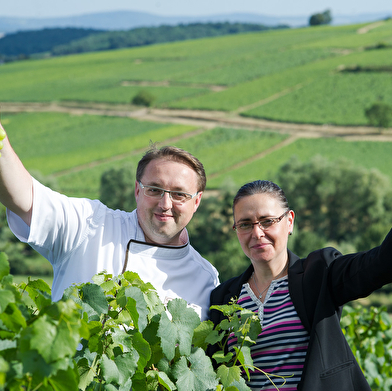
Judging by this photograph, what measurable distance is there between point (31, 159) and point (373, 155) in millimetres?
38647

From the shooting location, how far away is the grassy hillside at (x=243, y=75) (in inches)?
2692

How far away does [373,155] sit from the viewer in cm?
5441

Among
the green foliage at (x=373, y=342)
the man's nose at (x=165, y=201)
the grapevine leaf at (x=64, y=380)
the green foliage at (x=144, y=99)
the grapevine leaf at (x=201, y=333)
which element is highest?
the green foliage at (x=144, y=99)

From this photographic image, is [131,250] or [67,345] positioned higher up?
[67,345]

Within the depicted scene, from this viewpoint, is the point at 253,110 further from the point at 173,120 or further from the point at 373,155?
the point at 373,155

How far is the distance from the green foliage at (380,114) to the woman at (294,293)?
60.6 metres

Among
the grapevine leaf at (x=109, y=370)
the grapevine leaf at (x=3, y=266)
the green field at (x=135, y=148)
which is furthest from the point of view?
the green field at (x=135, y=148)

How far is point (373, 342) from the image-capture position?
426 centimetres

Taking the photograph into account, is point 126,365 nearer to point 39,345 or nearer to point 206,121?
point 39,345

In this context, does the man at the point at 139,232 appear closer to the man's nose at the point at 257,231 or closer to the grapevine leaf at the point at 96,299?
the man's nose at the point at 257,231

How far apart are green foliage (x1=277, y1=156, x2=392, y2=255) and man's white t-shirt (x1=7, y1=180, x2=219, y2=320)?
43842 mm

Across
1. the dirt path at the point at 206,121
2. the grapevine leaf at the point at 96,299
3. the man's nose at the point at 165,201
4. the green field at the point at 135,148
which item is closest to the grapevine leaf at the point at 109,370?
the grapevine leaf at the point at 96,299

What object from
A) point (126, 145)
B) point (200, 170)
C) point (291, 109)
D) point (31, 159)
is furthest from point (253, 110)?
point (200, 170)

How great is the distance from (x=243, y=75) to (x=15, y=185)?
8345 cm
